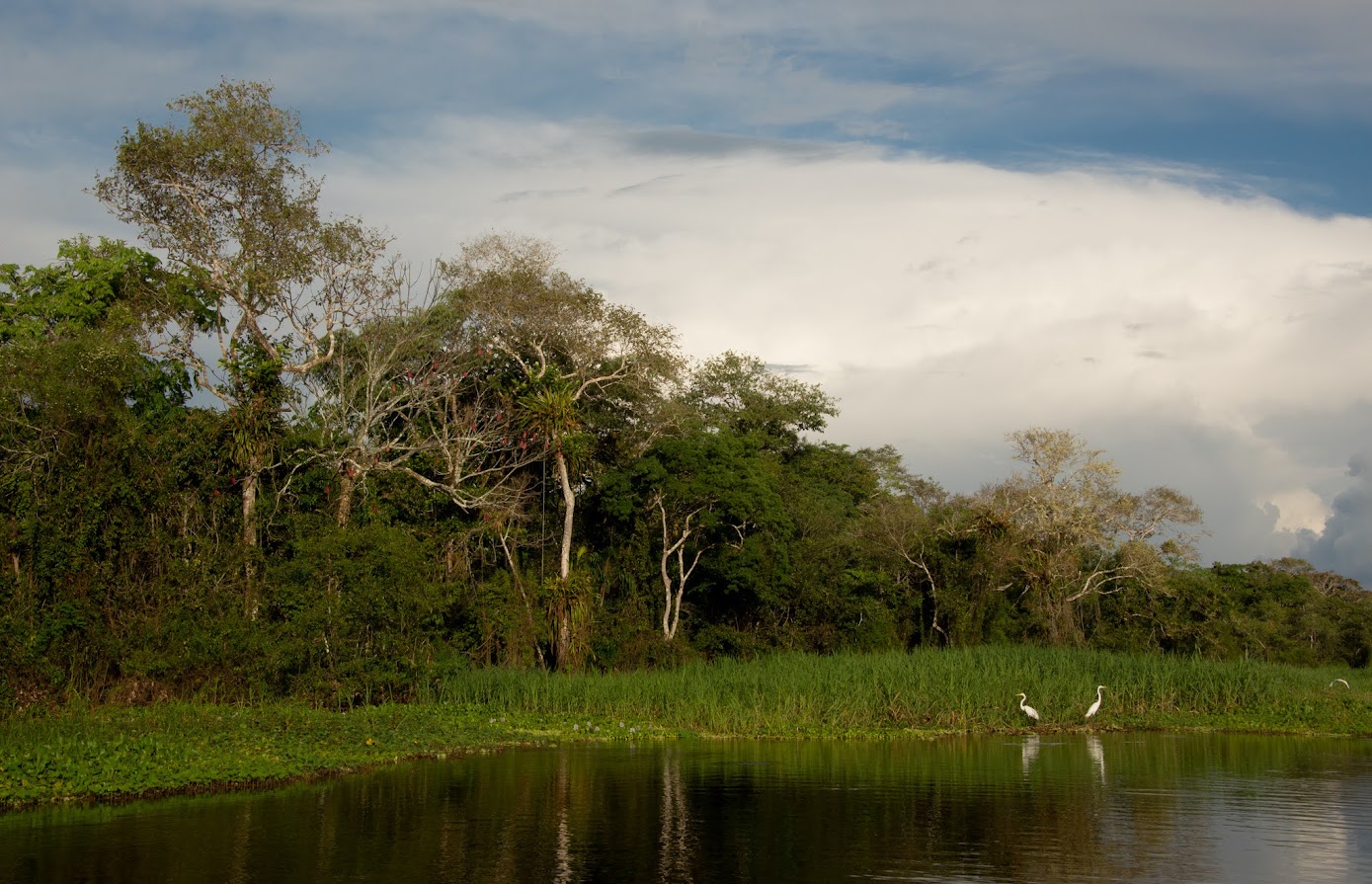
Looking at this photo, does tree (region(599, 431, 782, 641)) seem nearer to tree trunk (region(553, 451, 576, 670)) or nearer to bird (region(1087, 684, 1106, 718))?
tree trunk (region(553, 451, 576, 670))

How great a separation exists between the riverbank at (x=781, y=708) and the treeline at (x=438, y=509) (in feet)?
6.96

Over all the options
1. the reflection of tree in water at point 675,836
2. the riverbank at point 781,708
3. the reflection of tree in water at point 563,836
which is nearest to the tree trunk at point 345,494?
the riverbank at point 781,708

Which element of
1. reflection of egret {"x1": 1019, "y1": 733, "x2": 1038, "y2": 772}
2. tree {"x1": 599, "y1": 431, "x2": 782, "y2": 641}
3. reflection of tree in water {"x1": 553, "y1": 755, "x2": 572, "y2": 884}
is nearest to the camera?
reflection of tree in water {"x1": 553, "y1": 755, "x2": 572, "y2": 884}

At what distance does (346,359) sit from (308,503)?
4.54 m

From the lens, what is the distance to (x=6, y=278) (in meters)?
25.4

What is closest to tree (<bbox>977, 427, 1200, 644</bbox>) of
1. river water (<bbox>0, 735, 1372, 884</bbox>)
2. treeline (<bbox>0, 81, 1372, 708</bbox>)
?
treeline (<bbox>0, 81, 1372, 708</bbox>)

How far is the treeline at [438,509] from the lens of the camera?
1880 cm

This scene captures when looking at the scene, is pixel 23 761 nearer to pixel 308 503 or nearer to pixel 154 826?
pixel 154 826

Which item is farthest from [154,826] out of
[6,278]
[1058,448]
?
[1058,448]

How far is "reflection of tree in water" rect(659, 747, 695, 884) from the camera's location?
30.1 feet

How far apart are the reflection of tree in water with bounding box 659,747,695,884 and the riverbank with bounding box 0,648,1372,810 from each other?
3.90 meters

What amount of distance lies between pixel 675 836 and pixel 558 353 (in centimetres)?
2085

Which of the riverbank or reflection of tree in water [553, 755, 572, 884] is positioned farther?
the riverbank

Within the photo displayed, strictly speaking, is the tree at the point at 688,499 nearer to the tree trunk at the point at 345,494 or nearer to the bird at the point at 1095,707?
the tree trunk at the point at 345,494
